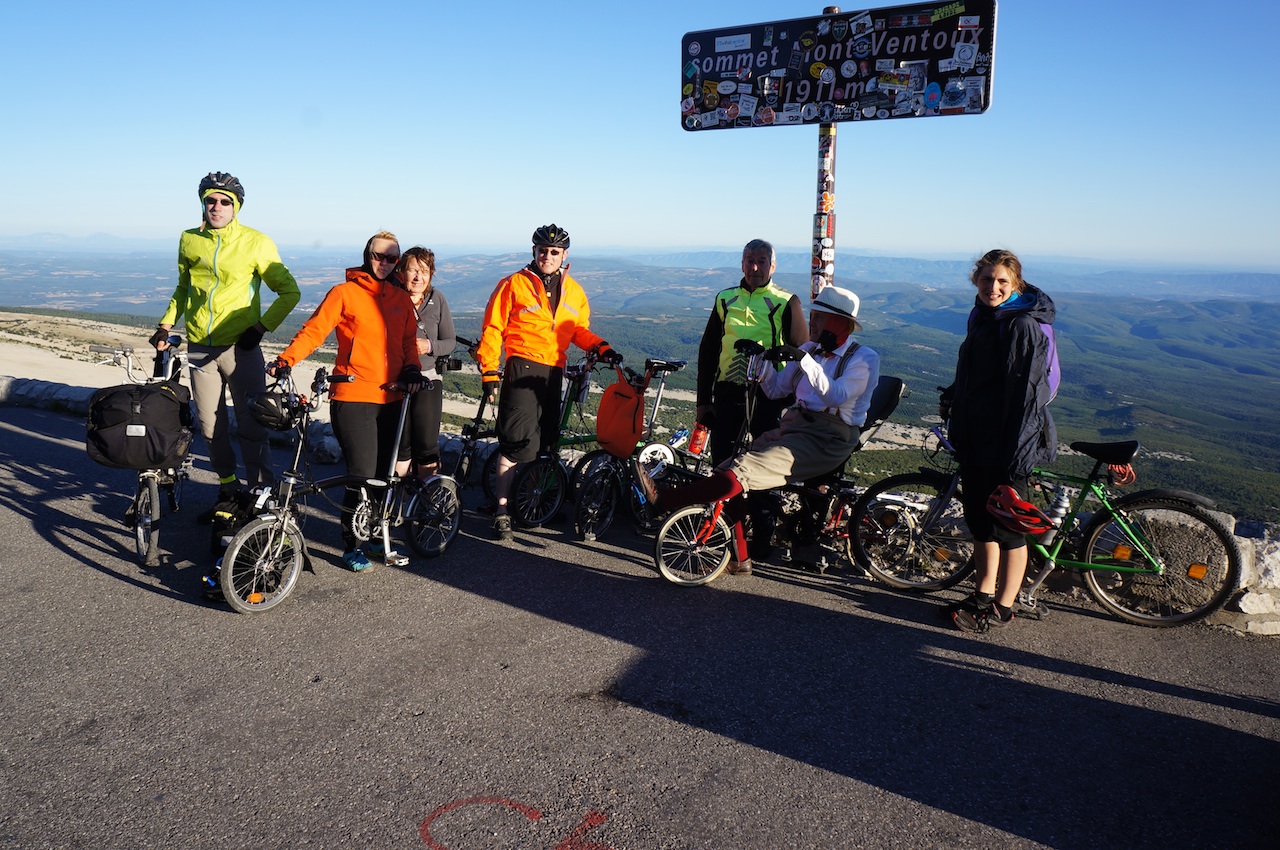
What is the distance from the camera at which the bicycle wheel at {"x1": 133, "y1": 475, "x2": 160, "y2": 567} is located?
16.5 ft

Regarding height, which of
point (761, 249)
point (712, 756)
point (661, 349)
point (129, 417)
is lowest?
point (661, 349)

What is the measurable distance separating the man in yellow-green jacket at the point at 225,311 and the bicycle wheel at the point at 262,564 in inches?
50.0

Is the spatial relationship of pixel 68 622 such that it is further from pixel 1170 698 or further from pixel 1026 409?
pixel 1170 698

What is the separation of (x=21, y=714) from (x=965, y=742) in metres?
4.01

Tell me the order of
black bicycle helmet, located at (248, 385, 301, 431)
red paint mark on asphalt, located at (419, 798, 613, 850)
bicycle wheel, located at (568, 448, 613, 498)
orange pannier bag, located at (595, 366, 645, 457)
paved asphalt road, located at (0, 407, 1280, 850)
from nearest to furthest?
red paint mark on asphalt, located at (419, 798, 613, 850), paved asphalt road, located at (0, 407, 1280, 850), black bicycle helmet, located at (248, 385, 301, 431), orange pannier bag, located at (595, 366, 645, 457), bicycle wheel, located at (568, 448, 613, 498)

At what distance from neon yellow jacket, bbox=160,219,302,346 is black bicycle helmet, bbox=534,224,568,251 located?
166cm

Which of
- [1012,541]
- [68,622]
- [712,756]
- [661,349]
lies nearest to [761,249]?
[1012,541]

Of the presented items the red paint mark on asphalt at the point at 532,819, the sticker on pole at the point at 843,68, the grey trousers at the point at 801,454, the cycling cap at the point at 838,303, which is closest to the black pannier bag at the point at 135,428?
the red paint mark on asphalt at the point at 532,819

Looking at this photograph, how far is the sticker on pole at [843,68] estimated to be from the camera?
6242mm

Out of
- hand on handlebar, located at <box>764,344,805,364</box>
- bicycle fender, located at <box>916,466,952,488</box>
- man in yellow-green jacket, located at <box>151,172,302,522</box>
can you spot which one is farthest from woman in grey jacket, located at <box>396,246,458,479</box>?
bicycle fender, located at <box>916,466,952,488</box>

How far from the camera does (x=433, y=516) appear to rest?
5.46m

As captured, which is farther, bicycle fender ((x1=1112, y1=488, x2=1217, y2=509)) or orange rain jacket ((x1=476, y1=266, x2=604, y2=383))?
orange rain jacket ((x1=476, y1=266, x2=604, y2=383))

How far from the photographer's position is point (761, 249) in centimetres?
564

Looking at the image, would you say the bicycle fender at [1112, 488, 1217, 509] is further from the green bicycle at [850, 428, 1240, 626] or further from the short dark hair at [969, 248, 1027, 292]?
the short dark hair at [969, 248, 1027, 292]
